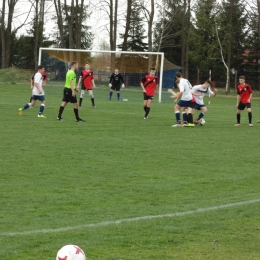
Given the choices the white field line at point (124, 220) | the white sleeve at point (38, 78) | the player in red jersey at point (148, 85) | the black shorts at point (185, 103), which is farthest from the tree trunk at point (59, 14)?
the white field line at point (124, 220)

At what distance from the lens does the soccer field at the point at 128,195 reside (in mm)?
6059

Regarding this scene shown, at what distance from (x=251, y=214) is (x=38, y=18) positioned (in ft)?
194

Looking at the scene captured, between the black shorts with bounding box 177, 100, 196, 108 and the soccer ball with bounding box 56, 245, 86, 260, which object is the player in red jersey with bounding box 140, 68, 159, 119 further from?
the soccer ball with bounding box 56, 245, 86, 260

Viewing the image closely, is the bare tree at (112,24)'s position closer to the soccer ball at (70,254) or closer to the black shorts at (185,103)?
the black shorts at (185,103)

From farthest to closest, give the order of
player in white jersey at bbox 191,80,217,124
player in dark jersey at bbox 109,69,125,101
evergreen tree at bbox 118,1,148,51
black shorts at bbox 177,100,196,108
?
1. evergreen tree at bbox 118,1,148,51
2. player in dark jersey at bbox 109,69,125,101
3. player in white jersey at bbox 191,80,217,124
4. black shorts at bbox 177,100,196,108

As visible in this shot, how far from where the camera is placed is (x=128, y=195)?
27.8ft

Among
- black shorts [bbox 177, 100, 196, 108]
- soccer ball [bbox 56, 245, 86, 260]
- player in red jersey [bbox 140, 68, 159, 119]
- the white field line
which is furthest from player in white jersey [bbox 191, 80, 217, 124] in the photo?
soccer ball [bbox 56, 245, 86, 260]

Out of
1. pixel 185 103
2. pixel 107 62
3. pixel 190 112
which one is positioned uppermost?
pixel 107 62

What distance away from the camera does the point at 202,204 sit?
8008mm

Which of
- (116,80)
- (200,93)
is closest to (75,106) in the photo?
(200,93)

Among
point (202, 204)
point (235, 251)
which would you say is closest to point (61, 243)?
point (235, 251)

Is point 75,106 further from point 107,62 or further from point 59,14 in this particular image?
point 59,14

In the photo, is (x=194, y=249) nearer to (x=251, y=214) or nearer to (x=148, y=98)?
(x=251, y=214)

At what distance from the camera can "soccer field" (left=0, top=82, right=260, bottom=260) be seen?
6059 mm
